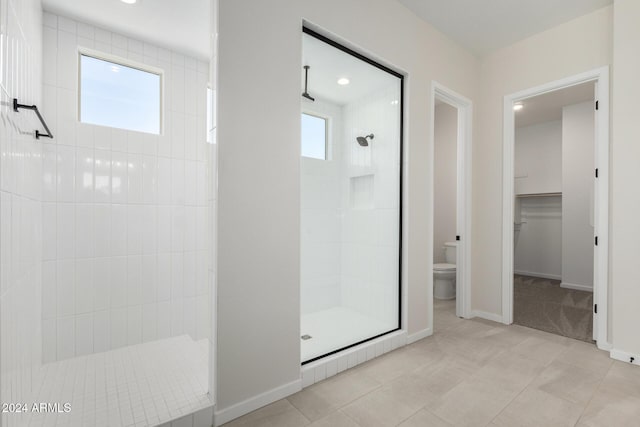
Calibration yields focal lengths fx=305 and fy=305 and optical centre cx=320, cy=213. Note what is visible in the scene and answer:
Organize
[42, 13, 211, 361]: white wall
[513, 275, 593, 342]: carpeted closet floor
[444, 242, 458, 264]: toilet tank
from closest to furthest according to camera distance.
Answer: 1. [42, 13, 211, 361]: white wall
2. [513, 275, 593, 342]: carpeted closet floor
3. [444, 242, 458, 264]: toilet tank

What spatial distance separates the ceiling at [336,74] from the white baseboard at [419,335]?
6.73 feet

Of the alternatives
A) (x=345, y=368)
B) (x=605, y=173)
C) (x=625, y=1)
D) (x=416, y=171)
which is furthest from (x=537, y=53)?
(x=345, y=368)

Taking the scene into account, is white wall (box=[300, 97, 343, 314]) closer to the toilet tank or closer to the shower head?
the shower head

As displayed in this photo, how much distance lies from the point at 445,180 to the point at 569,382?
11.7 ft

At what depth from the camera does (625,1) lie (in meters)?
2.29

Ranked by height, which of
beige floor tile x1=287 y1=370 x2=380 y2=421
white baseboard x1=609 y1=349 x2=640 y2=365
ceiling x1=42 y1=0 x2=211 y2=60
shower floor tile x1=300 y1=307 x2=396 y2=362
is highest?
ceiling x1=42 y1=0 x2=211 y2=60

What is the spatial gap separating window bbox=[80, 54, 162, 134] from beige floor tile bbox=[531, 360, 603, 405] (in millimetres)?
3388

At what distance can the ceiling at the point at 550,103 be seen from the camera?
13.1ft

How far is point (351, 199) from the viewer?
2705 millimetres

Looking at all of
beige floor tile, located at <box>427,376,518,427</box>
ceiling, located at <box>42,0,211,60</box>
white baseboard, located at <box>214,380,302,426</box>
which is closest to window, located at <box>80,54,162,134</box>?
ceiling, located at <box>42,0,211,60</box>

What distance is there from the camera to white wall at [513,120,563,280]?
5180 mm

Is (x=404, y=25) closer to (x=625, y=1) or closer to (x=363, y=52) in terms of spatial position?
(x=363, y=52)

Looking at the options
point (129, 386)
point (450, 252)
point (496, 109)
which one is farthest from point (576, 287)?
point (129, 386)

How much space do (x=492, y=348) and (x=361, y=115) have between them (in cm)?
221
